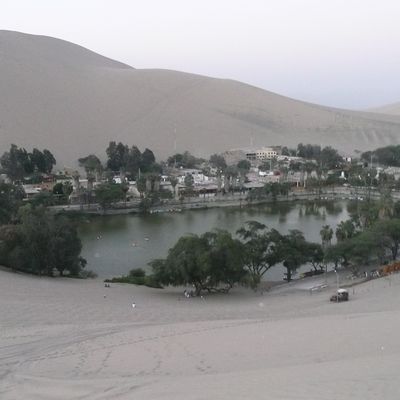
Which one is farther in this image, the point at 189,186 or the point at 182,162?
the point at 182,162

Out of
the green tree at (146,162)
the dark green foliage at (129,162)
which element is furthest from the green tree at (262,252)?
the green tree at (146,162)

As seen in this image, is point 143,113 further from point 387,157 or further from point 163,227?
point 163,227

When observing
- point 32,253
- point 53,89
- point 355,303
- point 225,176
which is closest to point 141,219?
point 225,176

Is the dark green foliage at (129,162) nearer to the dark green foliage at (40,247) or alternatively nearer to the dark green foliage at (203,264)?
the dark green foliage at (40,247)

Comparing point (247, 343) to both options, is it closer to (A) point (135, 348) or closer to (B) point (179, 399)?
(A) point (135, 348)

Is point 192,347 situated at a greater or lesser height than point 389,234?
lesser

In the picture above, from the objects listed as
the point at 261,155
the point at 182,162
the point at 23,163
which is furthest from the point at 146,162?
the point at 261,155
